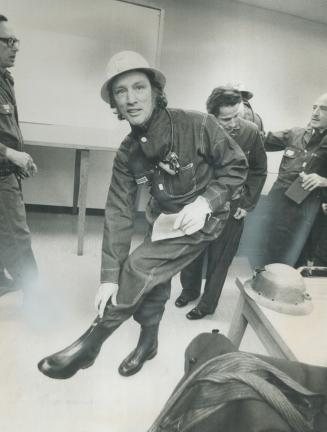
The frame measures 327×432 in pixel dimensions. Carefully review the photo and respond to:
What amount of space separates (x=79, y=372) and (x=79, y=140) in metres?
1.53

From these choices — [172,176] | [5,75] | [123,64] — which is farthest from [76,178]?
[123,64]

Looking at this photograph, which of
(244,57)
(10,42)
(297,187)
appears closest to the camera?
(10,42)

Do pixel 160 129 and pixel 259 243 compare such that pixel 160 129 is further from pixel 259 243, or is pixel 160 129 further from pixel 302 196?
pixel 259 243

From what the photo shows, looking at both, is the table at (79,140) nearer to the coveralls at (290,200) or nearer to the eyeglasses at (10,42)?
the eyeglasses at (10,42)

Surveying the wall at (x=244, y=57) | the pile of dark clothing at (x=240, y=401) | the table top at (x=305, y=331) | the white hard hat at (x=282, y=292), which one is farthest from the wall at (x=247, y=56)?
the pile of dark clothing at (x=240, y=401)

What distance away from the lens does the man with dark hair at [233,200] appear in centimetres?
165

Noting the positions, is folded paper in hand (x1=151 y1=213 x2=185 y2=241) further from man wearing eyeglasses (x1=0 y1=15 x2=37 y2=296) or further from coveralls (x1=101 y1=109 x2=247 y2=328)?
man wearing eyeglasses (x1=0 y1=15 x2=37 y2=296)

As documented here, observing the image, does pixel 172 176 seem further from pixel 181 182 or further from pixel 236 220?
pixel 236 220

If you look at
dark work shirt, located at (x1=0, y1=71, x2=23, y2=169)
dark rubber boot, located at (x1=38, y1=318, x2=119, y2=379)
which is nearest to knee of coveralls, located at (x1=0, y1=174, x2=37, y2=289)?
dark work shirt, located at (x1=0, y1=71, x2=23, y2=169)

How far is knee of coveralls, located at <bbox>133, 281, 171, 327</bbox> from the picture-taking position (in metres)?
1.37

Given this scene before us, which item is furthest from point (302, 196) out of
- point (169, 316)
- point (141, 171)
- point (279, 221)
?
point (141, 171)

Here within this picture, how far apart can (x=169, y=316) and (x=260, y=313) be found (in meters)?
0.93

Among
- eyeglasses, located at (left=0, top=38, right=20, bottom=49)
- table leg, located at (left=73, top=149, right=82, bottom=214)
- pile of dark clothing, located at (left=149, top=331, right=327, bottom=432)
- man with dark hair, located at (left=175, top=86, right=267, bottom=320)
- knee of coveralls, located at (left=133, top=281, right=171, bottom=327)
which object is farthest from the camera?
table leg, located at (left=73, top=149, right=82, bottom=214)

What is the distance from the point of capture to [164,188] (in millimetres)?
1200
